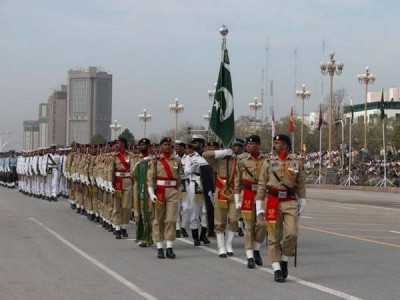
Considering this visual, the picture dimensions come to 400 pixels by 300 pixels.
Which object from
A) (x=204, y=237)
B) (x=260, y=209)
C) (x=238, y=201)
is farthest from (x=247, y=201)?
(x=204, y=237)

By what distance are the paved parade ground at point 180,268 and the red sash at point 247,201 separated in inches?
30.6

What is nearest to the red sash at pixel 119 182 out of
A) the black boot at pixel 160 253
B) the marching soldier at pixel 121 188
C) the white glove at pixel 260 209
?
the marching soldier at pixel 121 188

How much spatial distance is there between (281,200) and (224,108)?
22.3 feet

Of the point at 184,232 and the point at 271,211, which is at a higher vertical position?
the point at 271,211

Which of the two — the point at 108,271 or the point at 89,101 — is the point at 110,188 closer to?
the point at 108,271

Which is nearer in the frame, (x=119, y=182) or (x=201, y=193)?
(x=201, y=193)

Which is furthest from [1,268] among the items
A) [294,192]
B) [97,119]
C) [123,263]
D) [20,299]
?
[97,119]

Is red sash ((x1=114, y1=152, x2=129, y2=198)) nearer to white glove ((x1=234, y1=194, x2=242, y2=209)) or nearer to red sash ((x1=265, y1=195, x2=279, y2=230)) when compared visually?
white glove ((x1=234, y1=194, x2=242, y2=209))

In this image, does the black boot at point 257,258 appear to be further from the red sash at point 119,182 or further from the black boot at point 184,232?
the red sash at point 119,182

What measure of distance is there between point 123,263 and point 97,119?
358 ft

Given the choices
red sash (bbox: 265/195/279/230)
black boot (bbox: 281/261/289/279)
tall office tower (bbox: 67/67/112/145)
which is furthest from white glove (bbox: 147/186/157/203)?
tall office tower (bbox: 67/67/112/145)

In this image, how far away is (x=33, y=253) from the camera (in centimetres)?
1330

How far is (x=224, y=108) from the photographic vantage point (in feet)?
55.8

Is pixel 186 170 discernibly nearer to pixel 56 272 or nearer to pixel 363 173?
pixel 56 272
